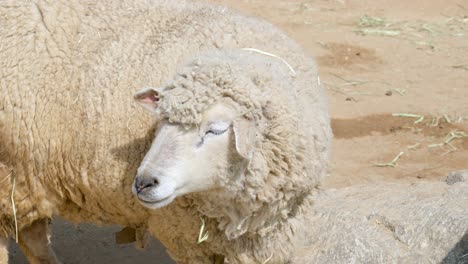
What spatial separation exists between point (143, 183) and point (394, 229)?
1.74 m

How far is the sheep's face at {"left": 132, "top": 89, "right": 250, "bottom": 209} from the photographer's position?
3.68m

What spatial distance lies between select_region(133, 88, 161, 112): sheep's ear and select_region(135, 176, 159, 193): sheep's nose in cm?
38

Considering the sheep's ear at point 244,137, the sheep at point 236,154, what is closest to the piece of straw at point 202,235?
the sheep at point 236,154

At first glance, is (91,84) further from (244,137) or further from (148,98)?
(244,137)

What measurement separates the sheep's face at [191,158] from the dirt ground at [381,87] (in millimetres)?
2409

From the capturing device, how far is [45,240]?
5.29 m

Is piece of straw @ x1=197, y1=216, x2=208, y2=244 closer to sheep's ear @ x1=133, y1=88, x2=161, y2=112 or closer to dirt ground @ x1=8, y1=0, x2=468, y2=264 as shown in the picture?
sheep's ear @ x1=133, y1=88, x2=161, y2=112

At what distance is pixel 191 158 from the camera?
3.75 m

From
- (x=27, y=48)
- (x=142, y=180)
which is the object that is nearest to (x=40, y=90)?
A: (x=27, y=48)

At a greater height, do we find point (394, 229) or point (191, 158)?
point (191, 158)

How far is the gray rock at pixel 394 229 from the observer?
4.52 m

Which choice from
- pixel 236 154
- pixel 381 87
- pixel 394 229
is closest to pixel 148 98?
pixel 236 154

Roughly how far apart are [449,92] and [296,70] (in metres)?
4.92

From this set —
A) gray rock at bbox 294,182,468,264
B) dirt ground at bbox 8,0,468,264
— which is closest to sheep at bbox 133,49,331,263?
gray rock at bbox 294,182,468,264
